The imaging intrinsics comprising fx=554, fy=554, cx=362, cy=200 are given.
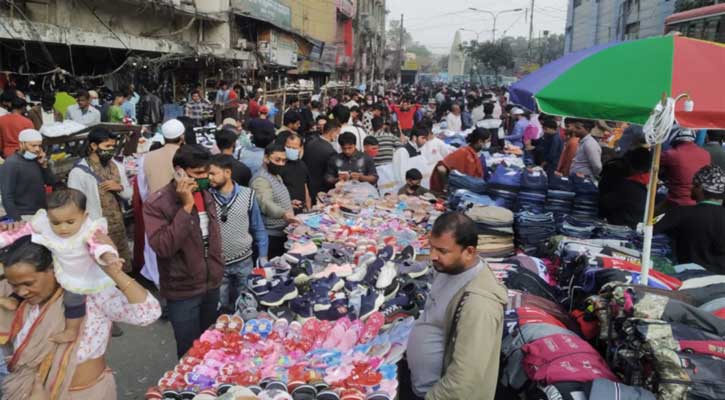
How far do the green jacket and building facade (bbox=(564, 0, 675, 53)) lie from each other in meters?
29.8

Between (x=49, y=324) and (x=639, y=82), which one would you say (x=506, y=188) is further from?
(x=49, y=324)

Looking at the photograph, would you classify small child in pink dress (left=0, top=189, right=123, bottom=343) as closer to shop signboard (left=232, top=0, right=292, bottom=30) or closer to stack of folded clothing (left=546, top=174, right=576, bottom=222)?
stack of folded clothing (left=546, top=174, right=576, bottom=222)

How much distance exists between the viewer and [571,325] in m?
3.28

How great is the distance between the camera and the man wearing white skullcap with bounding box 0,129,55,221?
4.91 meters

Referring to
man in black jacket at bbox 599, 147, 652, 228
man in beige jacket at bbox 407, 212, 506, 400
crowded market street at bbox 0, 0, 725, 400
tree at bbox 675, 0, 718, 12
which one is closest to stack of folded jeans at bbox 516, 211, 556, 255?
crowded market street at bbox 0, 0, 725, 400

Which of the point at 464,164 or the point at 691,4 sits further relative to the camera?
the point at 691,4

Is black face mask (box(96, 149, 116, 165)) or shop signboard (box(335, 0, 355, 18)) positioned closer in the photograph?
black face mask (box(96, 149, 116, 165))

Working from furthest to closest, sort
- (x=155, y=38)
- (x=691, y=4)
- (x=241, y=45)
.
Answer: (x=691, y=4)
(x=241, y=45)
(x=155, y=38)

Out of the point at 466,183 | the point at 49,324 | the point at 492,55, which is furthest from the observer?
the point at 492,55

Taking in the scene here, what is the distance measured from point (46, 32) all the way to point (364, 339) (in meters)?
9.81

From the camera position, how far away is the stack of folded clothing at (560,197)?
5.06m

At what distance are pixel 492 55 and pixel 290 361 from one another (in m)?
60.3

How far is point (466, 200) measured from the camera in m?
5.16

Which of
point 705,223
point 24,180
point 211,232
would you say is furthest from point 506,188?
point 24,180
